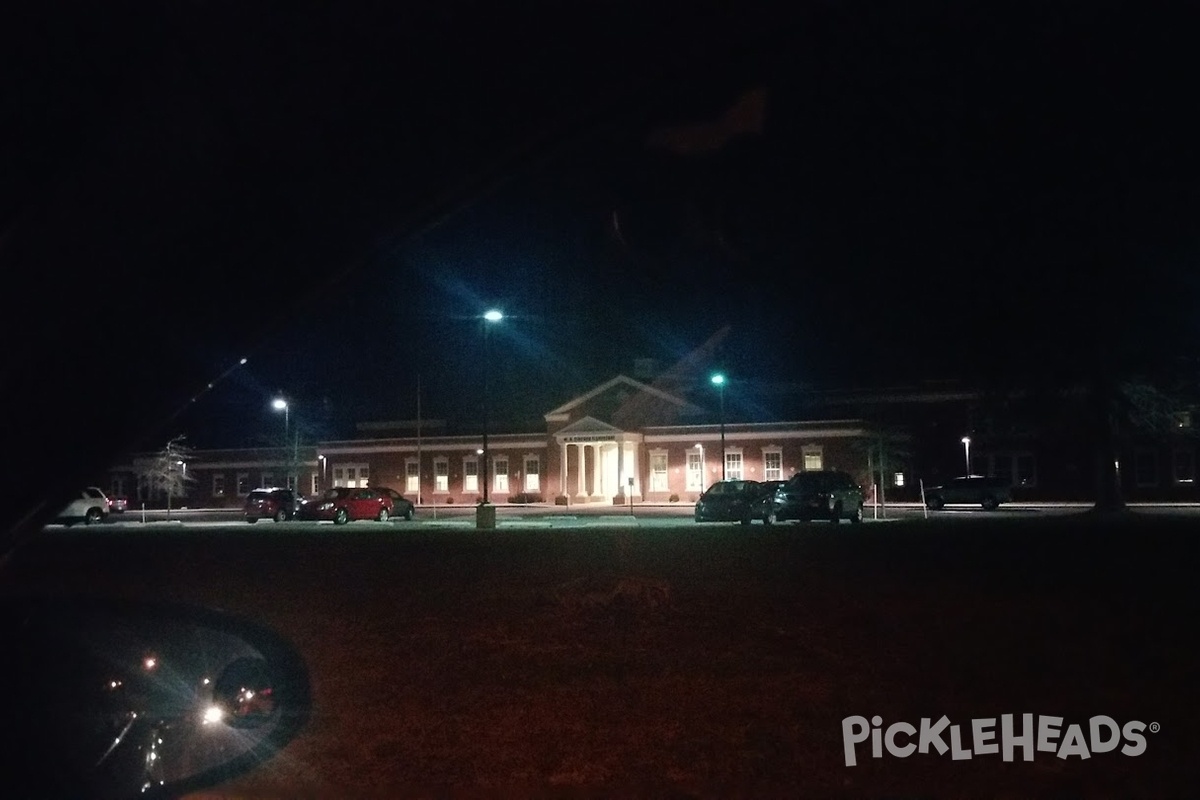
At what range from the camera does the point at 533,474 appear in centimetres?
6500

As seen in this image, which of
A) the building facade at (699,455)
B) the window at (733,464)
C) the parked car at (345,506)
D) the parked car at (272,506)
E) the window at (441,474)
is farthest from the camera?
the window at (441,474)

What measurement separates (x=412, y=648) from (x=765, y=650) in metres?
3.16

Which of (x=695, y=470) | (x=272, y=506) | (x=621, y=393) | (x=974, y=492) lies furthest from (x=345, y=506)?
(x=974, y=492)

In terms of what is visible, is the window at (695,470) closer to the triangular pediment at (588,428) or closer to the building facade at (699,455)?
the building facade at (699,455)

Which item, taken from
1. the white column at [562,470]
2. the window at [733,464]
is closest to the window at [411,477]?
the white column at [562,470]

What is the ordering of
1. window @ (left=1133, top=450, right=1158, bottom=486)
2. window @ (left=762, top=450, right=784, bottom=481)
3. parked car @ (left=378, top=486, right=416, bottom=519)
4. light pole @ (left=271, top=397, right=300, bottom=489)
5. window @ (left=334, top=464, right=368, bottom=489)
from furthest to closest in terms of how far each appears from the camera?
1. window @ (left=334, top=464, right=368, bottom=489)
2. light pole @ (left=271, top=397, right=300, bottom=489)
3. window @ (left=762, top=450, right=784, bottom=481)
4. window @ (left=1133, top=450, right=1158, bottom=486)
5. parked car @ (left=378, top=486, right=416, bottom=519)

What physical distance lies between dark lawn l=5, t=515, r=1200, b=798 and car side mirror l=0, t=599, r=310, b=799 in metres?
2.28

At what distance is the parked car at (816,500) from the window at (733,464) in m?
22.3

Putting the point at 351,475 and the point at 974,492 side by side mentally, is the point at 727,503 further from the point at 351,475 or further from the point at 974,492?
the point at 351,475

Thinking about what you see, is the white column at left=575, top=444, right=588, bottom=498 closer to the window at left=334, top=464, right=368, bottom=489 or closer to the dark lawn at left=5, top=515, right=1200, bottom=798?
the window at left=334, top=464, right=368, bottom=489

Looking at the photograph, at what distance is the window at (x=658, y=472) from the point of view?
6203 cm

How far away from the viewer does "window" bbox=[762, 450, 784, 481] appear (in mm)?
58875

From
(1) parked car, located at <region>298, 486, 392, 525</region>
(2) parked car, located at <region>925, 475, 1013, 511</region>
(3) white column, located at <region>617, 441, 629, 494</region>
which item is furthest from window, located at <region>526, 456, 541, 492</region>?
(2) parked car, located at <region>925, 475, 1013, 511</region>

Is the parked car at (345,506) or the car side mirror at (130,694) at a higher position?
the parked car at (345,506)
